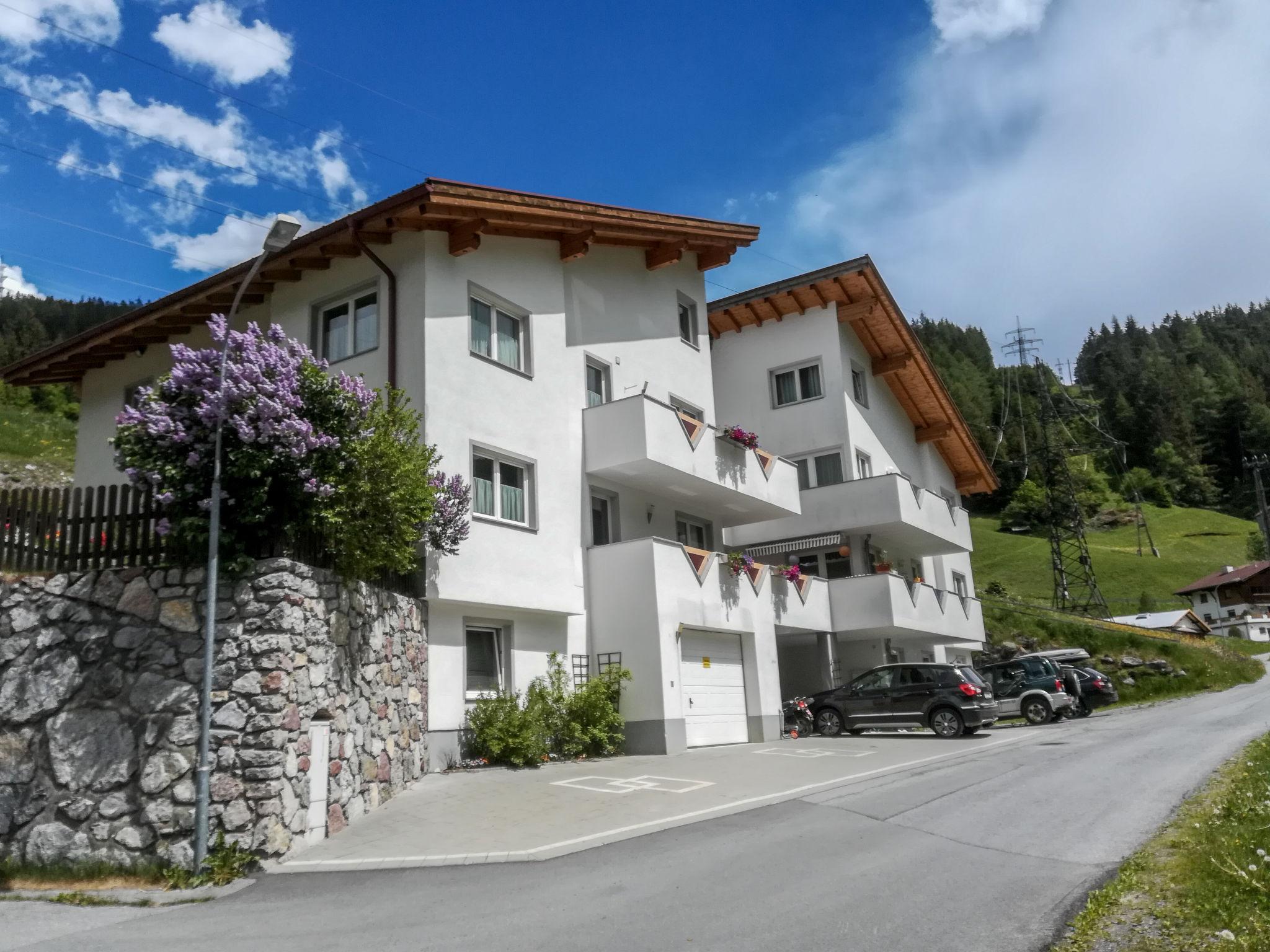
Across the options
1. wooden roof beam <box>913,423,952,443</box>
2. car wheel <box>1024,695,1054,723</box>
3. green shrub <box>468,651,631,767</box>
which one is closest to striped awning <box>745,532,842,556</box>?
car wheel <box>1024,695,1054,723</box>

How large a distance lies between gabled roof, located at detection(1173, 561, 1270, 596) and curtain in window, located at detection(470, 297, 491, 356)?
88.5m

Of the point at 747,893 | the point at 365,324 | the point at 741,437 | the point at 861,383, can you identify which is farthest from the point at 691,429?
the point at 747,893

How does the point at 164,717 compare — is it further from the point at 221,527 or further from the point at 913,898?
the point at 913,898

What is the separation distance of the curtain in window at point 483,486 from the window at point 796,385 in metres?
13.8

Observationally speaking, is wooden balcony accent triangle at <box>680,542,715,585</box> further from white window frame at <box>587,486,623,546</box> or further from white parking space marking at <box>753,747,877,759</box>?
white parking space marking at <box>753,747,877,759</box>

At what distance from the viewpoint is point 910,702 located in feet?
76.6

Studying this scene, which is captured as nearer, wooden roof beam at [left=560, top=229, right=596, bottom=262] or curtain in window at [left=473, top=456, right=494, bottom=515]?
curtain in window at [left=473, top=456, right=494, bottom=515]

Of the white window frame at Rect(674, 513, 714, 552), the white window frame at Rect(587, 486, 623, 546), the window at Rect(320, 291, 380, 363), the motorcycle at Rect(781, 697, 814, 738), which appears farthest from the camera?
the motorcycle at Rect(781, 697, 814, 738)

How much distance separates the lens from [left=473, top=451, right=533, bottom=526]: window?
18.0m

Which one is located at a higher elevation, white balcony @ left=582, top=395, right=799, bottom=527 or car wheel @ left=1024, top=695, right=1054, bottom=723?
white balcony @ left=582, top=395, right=799, bottom=527

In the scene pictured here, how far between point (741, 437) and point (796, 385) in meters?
6.94

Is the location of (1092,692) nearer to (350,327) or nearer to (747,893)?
(350,327)

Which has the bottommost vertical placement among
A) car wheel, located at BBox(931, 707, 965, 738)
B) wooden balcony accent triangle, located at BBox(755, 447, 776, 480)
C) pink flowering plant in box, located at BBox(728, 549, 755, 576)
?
car wheel, located at BBox(931, 707, 965, 738)

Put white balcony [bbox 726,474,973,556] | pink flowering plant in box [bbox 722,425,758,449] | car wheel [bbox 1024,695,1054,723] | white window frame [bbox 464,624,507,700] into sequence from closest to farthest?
white window frame [bbox 464,624,507,700], pink flowering plant in box [bbox 722,425,758,449], white balcony [bbox 726,474,973,556], car wheel [bbox 1024,695,1054,723]
